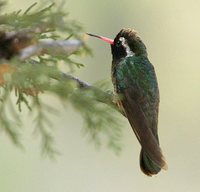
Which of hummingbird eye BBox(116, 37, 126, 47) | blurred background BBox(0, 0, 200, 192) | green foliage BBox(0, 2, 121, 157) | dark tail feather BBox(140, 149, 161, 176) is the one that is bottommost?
blurred background BBox(0, 0, 200, 192)

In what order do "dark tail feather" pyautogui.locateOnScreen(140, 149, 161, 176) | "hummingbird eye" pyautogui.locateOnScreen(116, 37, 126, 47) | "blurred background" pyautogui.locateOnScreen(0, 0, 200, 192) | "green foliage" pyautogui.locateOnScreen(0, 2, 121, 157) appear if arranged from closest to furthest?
"green foliage" pyautogui.locateOnScreen(0, 2, 121, 157) < "dark tail feather" pyautogui.locateOnScreen(140, 149, 161, 176) < "hummingbird eye" pyautogui.locateOnScreen(116, 37, 126, 47) < "blurred background" pyautogui.locateOnScreen(0, 0, 200, 192)

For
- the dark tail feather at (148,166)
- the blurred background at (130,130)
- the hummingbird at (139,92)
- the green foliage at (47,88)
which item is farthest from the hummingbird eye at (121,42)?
the blurred background at (130,130)

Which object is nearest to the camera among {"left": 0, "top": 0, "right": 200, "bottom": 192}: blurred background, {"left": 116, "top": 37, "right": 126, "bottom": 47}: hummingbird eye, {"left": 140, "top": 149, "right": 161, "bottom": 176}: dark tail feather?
{"left": 140, "top": 149, "right": 161, "bottom": 176}: dark tail feather

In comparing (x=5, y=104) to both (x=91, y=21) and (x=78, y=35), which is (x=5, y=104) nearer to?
(x=78, y=35)

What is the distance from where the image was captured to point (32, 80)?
0.55m

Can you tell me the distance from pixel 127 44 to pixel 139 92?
0.21m

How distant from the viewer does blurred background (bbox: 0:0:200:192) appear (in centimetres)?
464

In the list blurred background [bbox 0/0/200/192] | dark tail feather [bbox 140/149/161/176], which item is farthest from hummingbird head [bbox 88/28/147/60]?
blurred background [bbox 0/0/200/192]

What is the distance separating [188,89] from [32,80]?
5.45m

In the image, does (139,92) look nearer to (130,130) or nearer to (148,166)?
(148,166)

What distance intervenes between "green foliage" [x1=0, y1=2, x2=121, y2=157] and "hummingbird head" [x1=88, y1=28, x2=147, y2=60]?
1.21 metres

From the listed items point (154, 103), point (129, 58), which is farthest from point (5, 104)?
point (129, 58)

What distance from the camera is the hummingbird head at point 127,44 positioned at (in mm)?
1837

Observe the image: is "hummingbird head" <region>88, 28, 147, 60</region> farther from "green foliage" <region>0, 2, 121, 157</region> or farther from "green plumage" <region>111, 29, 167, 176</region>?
"green foliage" <region>0, 2, 121, 157</region>
